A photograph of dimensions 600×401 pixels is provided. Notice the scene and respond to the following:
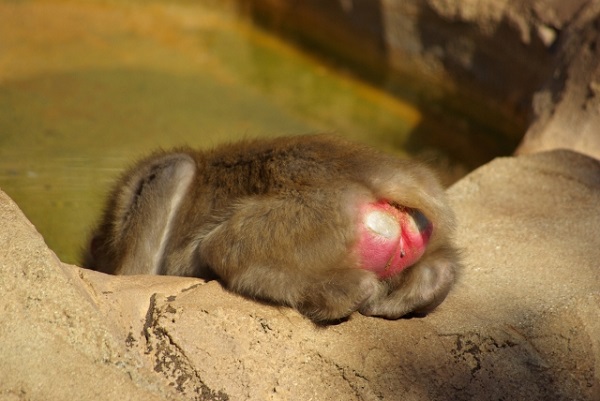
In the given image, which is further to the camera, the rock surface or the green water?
the green water

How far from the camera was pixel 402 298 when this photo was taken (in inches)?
129

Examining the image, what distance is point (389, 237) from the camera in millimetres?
3172

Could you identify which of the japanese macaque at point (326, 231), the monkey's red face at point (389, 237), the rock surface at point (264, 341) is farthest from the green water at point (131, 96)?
the monkey's red face at point (389, 237)

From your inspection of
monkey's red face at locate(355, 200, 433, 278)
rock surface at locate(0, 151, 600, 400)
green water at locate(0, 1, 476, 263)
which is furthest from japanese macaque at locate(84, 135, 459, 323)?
green water at locate(0, 1, 476, 263)

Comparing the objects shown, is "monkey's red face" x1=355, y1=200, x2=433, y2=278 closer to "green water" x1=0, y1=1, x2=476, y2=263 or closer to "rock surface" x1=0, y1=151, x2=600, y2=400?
"rock surface" x1=0, y1=151, x2=600, y2=400

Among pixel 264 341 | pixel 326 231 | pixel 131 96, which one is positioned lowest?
pixel 131 96

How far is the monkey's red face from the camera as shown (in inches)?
124

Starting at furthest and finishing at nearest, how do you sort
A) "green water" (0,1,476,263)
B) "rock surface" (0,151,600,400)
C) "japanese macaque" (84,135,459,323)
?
"green water" (0,1,476,263) < "japanese macaque" (84,135,459,323) < "rock surface" (0,151,600,400)

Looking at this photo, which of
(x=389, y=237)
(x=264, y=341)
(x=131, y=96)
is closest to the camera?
(x=264, y=341)

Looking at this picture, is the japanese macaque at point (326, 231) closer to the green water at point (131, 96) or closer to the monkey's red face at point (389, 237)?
the monkey's red face at point (389, 237)

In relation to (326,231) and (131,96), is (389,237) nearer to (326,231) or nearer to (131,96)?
(326,231)

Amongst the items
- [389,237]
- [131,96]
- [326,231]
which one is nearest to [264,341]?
[326,231]

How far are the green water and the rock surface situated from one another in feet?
5.80

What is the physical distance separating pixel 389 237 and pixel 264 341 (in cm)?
61
